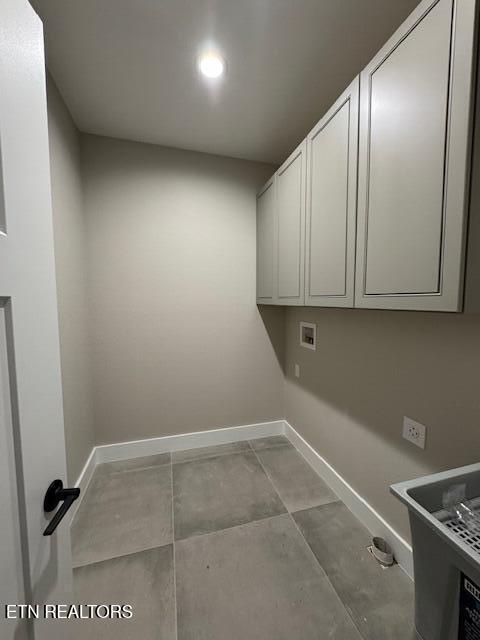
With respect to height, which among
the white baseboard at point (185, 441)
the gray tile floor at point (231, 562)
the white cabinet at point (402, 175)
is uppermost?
the white cabinet at point (402, 175)

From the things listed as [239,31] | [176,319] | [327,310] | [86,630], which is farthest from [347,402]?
[239,31]

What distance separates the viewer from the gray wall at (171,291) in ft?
6.53

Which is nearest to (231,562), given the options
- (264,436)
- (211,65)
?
(264,436)

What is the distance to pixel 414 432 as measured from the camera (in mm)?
1192

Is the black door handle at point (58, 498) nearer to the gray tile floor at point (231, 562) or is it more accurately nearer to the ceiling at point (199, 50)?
the gray tile floor at point (231, 562)

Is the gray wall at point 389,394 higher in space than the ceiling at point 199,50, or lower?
lower

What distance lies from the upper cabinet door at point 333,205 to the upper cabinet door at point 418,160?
0.22ft

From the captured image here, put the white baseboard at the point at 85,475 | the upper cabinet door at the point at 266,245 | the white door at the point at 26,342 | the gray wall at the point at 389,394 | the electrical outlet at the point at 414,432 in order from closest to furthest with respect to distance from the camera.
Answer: the white door at the point at 26,342 < the gray wall at the point at 389,394 < the electrical outlet at the point at 414,432 < the white baseboard at the point at 85,475 < the upper cabinet door at the point at 266,245

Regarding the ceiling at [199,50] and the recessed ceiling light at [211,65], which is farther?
the recessed ceiling light at [211,65]

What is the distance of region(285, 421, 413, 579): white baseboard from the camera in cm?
124

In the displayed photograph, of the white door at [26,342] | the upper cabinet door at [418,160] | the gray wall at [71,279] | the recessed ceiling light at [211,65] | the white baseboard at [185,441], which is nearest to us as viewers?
the white door at [26,342]

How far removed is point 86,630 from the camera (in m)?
1.01

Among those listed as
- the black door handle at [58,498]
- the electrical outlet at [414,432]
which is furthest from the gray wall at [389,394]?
the black door handle at [58,498]

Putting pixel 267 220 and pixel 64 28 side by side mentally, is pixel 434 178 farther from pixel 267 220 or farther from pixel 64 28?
pixel 64 28
